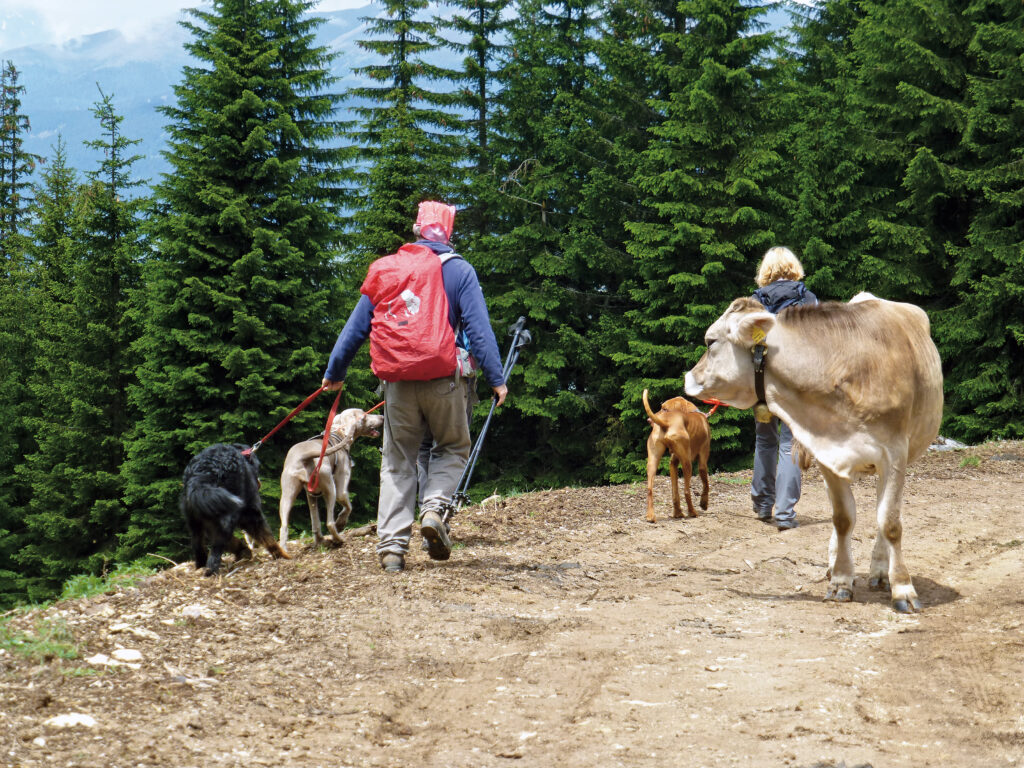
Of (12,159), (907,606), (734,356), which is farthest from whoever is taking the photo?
(12,159)

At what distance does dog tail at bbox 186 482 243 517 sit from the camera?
693 cm

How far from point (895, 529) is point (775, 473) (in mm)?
3592

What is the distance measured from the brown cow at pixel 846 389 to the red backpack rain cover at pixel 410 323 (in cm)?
170

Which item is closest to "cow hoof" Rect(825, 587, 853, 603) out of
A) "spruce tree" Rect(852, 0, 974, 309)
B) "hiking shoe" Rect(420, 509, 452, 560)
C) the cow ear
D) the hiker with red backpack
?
the cow ear

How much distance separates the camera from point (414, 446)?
6.90 meters

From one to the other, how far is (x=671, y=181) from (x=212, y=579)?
705 inches

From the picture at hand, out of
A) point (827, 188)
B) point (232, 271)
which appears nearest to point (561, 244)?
point (827, 188)

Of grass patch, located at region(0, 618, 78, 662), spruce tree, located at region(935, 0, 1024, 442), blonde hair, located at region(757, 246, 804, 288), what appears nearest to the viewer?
grass patch, located at region(0, 618, 78, 662)

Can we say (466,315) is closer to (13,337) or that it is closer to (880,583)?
(880,583)

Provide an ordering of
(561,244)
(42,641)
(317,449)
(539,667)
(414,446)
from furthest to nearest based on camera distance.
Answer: (561,244) → (317,449) → (414,446) → (539,667) → (42,641)

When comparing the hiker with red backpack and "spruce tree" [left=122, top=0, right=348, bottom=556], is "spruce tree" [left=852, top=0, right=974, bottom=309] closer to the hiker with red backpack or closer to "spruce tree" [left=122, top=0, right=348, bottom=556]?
"spruce tree" [left=122, top=0, right=348, bottom=556]

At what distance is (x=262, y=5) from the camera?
2458 centimetres

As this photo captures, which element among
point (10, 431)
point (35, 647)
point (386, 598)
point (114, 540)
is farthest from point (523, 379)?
point (35, 647)

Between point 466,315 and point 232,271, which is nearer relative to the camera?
point 466,315
